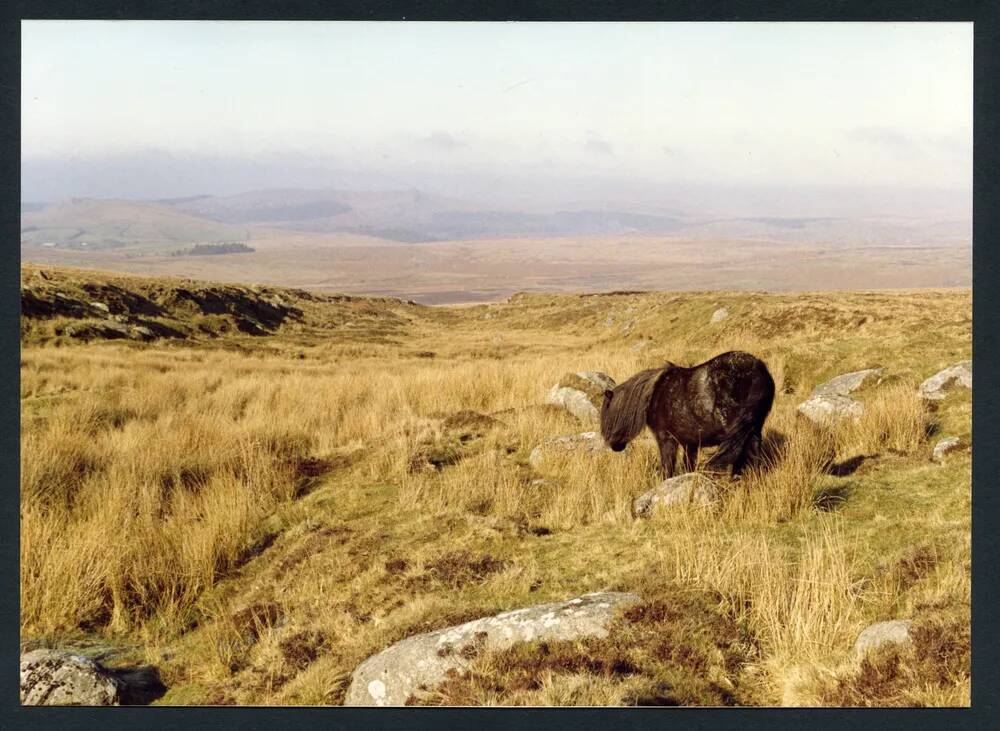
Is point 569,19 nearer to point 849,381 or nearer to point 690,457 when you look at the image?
point 690,457

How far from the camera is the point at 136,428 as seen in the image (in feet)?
33.8

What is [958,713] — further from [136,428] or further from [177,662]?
[136,428]

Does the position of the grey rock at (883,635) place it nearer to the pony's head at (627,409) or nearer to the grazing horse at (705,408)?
the grazing horse at (705,408)

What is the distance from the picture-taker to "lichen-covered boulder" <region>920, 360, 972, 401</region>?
375 inches

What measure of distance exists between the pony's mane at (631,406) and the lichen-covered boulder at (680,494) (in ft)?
2.47

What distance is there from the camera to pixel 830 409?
372 inches

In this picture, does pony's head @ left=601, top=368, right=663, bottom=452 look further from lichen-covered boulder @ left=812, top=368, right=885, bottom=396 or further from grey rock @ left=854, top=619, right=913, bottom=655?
lichen-covered boulder @ left=812, top=368, right=885, bottom=396

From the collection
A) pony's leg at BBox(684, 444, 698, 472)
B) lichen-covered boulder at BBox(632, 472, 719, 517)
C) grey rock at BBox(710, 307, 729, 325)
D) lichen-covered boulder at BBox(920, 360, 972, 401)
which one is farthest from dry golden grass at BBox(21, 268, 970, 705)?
grey rock at BBox(710, 307, 729, 325)

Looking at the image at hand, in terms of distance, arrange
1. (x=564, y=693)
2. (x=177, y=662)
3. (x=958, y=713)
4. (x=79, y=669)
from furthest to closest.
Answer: (x=177, y=662) < (x=79, y=669) < (x=958, y=713) < (x=564, y=693)

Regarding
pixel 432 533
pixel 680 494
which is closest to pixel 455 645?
pixel 432 533

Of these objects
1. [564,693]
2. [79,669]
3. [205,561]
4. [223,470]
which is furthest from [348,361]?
[564,693]

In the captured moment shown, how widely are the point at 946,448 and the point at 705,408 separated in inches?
118

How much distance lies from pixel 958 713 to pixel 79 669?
22.1 feet

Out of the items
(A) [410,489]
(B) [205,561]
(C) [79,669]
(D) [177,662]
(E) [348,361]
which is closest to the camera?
(C) [79,669]
